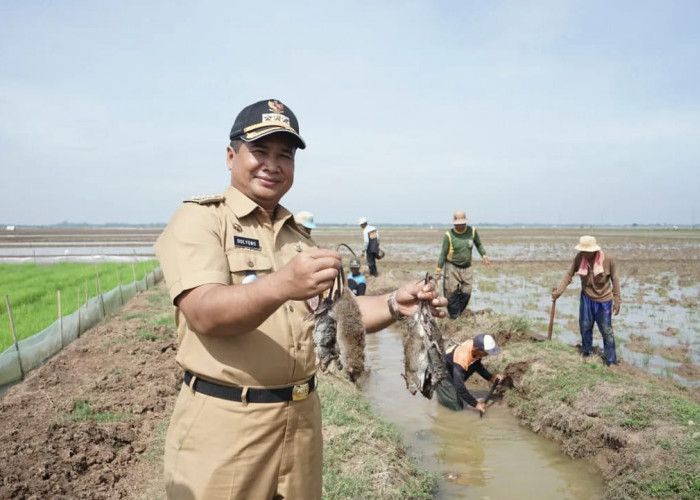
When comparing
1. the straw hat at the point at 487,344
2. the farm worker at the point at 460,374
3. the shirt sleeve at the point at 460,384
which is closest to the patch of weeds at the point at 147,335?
the farm worker at the point at 460,374

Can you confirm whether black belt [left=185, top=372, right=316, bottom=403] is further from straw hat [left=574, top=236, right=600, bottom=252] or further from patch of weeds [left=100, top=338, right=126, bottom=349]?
patch of weeds [left=100, top=338, right=126, bottom=349]

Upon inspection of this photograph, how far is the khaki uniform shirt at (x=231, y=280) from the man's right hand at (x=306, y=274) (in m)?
0.31

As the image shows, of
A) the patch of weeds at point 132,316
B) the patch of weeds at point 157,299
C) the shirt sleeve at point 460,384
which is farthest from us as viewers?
the patch of weeds at point 157,299

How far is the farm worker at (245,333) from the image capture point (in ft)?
5.90

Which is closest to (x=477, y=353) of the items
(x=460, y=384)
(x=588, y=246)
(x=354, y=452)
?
(x=460, y=384)

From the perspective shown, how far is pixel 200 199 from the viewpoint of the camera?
221 centimetres

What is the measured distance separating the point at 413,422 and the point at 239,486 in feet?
18.1

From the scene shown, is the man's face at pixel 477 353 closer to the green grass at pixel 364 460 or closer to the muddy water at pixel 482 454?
the muddy water at pixel 482 454

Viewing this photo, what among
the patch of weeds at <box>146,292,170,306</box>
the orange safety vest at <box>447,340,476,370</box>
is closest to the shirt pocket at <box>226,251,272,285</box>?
the orange safety vest at <box>447,340,476,370</box>

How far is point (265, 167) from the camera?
7.47ft

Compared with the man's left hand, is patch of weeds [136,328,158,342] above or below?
below

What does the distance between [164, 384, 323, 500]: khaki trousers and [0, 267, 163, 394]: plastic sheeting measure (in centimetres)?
667

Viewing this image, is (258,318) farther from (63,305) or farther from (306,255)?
(63,305)

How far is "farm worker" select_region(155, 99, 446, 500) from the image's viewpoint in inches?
70.8
